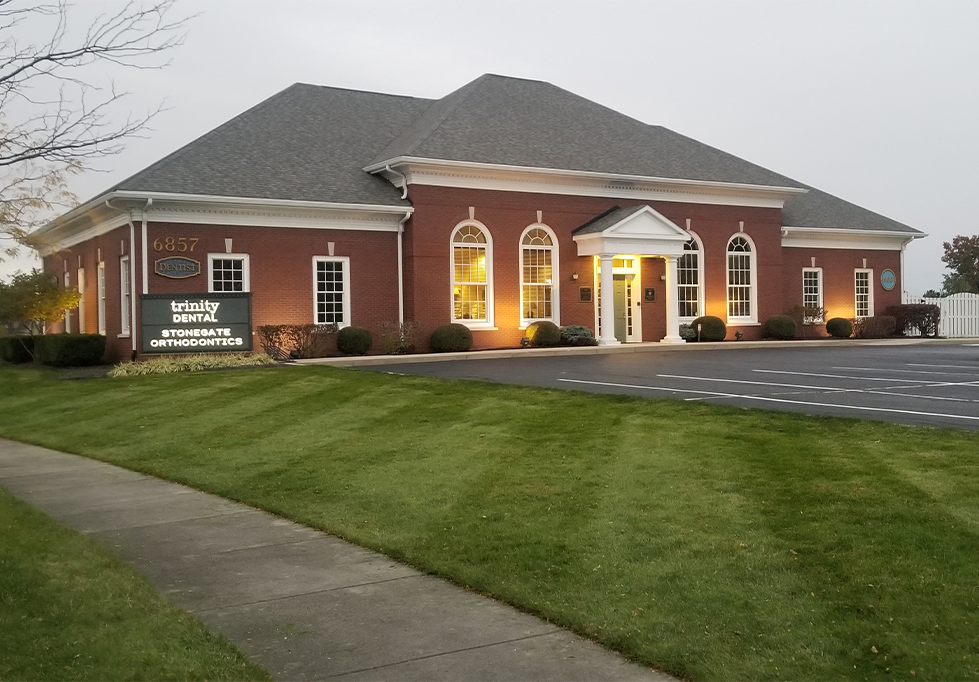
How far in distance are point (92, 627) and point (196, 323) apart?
18.5 m

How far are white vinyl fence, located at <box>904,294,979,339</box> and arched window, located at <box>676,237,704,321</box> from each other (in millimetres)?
11380

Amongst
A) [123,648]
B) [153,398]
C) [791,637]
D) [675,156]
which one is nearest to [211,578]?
[123,648]

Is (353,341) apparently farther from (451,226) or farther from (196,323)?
(196,323)

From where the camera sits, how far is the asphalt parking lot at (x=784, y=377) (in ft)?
42.5

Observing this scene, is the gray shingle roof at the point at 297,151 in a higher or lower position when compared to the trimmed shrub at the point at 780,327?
higher

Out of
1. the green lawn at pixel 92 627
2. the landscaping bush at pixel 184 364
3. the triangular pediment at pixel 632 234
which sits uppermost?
the triangular pediment at pixel 632 234

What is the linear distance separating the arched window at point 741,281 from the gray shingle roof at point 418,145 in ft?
7.96

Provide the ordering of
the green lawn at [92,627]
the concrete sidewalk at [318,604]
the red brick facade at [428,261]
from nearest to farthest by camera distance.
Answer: the green lawn at [92,627] < the concrete sidewalk at [318,604] < the red brick facade at [428,261]

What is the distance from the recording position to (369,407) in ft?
50.4

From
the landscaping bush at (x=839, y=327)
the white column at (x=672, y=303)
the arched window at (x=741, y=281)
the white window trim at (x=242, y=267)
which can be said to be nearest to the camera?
the white window trim at (x=242, y=267)

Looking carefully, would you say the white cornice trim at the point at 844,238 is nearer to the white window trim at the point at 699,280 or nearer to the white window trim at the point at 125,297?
the white window trim at the point at 699,280

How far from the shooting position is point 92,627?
5938mm

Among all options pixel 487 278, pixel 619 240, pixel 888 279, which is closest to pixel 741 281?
pixel 619 240

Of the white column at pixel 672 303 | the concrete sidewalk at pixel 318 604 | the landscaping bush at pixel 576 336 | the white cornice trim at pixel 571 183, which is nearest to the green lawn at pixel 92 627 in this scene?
the concrete sidewalk at pixel 318 604
